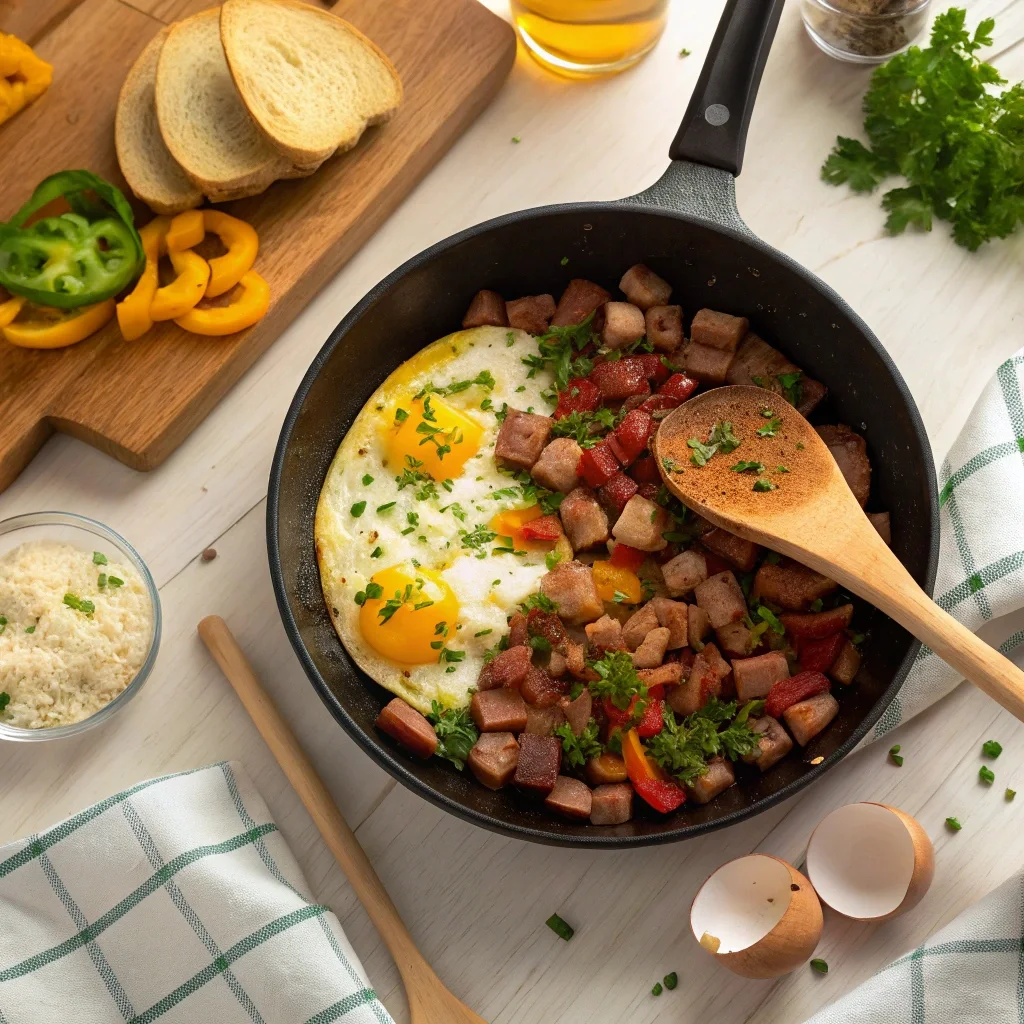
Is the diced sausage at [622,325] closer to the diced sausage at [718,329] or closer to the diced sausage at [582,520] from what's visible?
the diced sausage at [718,329]

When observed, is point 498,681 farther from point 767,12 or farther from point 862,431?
point 767,12

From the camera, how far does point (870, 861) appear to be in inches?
155

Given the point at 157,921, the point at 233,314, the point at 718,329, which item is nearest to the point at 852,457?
the point at 718,329

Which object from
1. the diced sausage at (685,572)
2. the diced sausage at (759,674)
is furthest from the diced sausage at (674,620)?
the diced sausage at (759,674)

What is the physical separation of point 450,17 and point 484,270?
1335 millimetres

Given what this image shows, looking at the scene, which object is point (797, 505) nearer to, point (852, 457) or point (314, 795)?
point (852, 457)

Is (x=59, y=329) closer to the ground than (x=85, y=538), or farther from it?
farther from it

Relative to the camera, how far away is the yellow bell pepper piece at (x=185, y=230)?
180 inches

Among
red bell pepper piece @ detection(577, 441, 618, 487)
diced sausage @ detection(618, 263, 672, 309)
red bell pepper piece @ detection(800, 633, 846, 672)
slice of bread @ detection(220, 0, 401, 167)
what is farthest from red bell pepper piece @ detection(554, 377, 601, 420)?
slice of bread @ detection(220, 0, 401, 167)

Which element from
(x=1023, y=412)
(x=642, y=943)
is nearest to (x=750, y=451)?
(x=1023, y=412)

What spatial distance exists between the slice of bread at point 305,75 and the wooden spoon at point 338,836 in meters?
1.94

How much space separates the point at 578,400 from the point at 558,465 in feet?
1.04

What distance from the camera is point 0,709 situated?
4.16m

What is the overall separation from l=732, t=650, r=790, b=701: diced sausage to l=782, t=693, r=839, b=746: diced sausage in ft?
0.35
